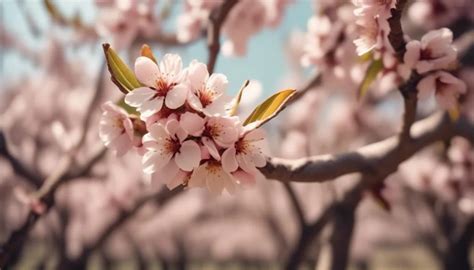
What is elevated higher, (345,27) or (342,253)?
(345,27)

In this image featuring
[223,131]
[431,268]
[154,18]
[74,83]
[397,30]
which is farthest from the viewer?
[431,268]

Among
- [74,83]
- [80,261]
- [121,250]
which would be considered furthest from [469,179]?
[121,250]

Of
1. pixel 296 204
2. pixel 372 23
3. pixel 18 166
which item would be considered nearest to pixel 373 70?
A: pixel 372 23

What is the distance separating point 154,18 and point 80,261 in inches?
76.0

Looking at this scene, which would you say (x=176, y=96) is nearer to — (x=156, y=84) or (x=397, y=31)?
(x=156, y=84)

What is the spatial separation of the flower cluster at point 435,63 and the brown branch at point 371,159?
30 cm

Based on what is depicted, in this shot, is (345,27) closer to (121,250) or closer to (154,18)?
(154,18)

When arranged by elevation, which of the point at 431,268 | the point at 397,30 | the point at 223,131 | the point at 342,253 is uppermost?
the point at 223,131

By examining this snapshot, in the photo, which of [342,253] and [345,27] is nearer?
[345,27]

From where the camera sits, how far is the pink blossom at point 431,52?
152 cm

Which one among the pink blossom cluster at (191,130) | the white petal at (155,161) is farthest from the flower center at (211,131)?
the white petal at (155,161)

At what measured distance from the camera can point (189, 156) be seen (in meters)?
1.16

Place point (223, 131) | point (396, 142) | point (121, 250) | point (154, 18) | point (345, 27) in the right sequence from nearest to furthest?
point (223, 131) → point (396, 142) → point (345, 27) → point (154, 18) → point (121, 250)

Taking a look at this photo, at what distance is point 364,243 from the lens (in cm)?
1525
